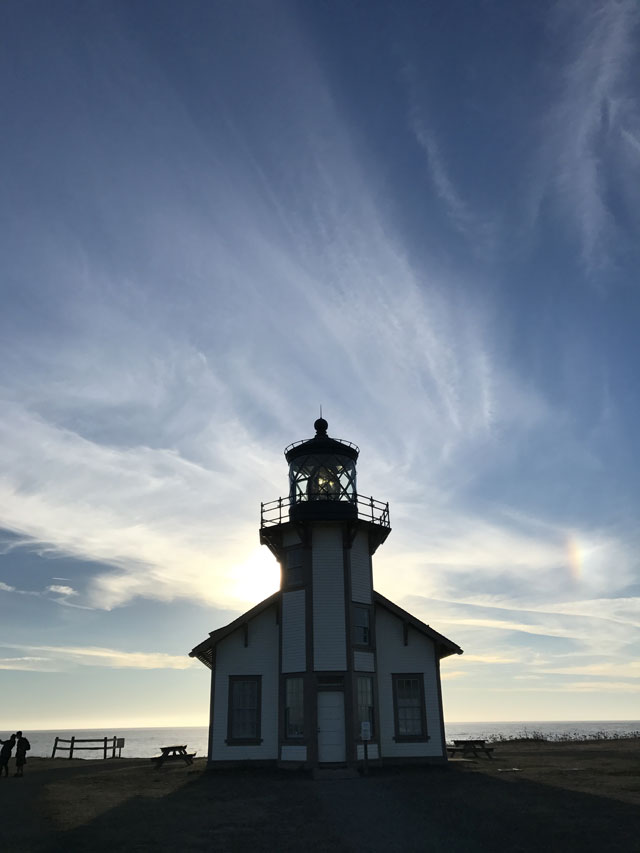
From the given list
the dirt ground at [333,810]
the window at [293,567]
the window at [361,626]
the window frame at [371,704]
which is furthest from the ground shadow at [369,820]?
the window at [293,567]

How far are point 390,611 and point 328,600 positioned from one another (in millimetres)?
3075

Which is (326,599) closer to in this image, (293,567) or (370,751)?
(293,567)

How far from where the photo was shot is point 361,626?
24.4 m

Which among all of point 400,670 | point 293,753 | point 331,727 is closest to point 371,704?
point 331,727

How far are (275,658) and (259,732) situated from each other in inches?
101

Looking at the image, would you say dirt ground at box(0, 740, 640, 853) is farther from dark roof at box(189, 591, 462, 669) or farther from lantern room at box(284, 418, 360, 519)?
lantern room at box(284, 418, 360, 519)

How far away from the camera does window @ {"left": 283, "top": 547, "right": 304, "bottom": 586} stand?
80.7 feet

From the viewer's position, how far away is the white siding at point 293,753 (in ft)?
74.1

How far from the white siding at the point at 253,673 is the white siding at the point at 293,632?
1.15 m

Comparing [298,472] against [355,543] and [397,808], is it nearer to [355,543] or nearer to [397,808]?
[355,543]

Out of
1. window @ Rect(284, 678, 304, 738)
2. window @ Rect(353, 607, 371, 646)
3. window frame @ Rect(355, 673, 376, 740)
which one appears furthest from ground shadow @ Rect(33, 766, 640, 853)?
window @ Rect(353, 607, 371, 646)

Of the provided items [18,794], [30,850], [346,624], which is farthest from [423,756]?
[30,850]

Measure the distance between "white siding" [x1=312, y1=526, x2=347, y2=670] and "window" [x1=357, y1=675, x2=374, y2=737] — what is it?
118cm

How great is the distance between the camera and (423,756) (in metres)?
24.2
